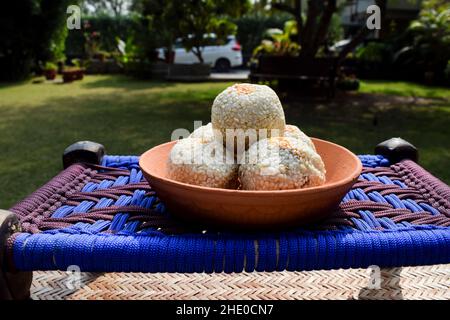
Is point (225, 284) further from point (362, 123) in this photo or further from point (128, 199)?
point (362, 123)

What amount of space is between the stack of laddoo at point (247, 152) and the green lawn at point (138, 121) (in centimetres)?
218

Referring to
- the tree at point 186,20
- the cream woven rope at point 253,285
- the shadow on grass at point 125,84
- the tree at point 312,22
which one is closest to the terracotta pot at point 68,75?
the shadow on grass at point 125,84

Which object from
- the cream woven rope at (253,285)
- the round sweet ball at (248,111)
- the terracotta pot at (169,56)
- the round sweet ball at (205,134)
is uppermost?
the terracotta pot at (169,56)

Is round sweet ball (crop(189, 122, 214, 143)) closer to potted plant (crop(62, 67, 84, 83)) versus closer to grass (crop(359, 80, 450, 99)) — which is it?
grass (crop(359, 80, 450, 99))

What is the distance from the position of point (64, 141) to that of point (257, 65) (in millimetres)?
4110

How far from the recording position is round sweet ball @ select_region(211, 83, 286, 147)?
106 cm

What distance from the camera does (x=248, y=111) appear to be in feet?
3.46

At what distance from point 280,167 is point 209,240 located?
243mm

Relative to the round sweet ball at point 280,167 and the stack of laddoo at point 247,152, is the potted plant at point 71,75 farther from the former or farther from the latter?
the round sweet ball at point 280,167

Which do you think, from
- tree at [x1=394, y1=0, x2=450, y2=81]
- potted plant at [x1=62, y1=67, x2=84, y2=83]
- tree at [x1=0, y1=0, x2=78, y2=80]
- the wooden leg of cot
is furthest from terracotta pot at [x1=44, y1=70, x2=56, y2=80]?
the wooden leg of cot

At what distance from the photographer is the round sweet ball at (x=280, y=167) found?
983 mm

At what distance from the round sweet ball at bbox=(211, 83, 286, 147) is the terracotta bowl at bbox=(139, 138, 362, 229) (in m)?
0.21

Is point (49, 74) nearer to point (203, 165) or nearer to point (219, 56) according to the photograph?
point (219, 56)

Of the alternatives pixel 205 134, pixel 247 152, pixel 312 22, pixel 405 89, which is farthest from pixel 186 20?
pixel 247 152
